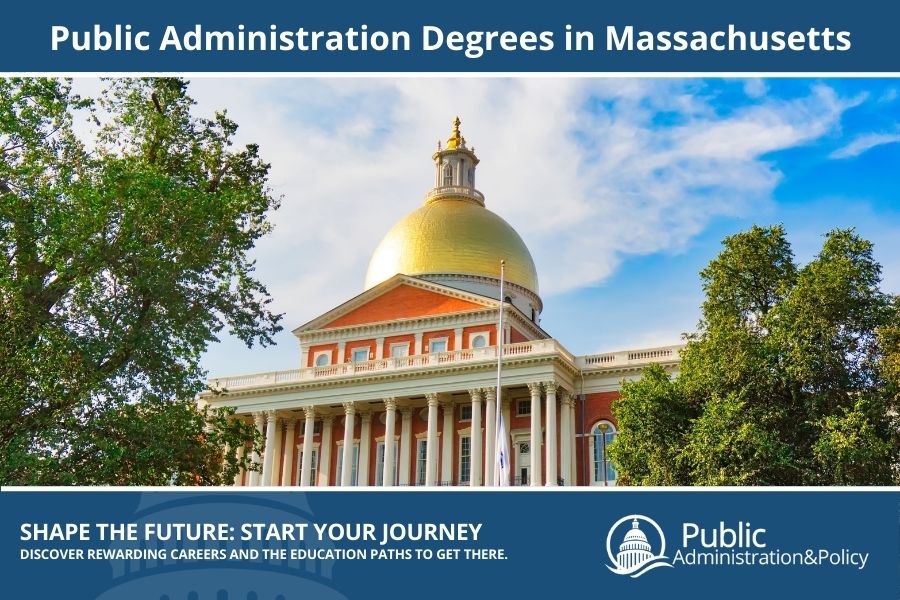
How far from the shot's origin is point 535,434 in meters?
48.8

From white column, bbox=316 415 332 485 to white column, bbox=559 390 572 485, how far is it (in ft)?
43.9

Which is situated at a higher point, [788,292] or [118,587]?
[788,292]

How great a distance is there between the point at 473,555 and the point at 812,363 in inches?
774

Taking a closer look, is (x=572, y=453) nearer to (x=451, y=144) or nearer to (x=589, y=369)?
(x=589, y=369)

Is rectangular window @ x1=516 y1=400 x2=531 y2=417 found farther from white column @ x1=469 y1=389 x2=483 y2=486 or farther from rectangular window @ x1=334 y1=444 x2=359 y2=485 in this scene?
rectangular window @ x1=334 y1=444 x2=359 y2=485

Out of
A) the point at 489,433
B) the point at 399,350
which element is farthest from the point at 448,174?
the point at 489,433

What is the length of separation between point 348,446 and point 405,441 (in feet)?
10.3

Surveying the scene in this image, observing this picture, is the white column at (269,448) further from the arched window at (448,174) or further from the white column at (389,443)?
the arched window at (448,174)

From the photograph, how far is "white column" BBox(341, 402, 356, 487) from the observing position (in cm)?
5297

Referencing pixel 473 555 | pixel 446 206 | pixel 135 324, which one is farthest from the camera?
pixel 446 206

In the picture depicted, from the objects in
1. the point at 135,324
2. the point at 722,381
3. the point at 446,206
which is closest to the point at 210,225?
the point at 135,324

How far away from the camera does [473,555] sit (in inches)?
564

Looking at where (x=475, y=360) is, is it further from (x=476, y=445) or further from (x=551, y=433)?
(x=551, y=433)

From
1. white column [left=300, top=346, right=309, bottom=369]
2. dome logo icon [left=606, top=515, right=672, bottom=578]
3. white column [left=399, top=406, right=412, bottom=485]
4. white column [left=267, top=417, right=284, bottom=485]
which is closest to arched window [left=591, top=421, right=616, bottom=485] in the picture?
white column [left=399, top=406, right=412, bottom=485]
